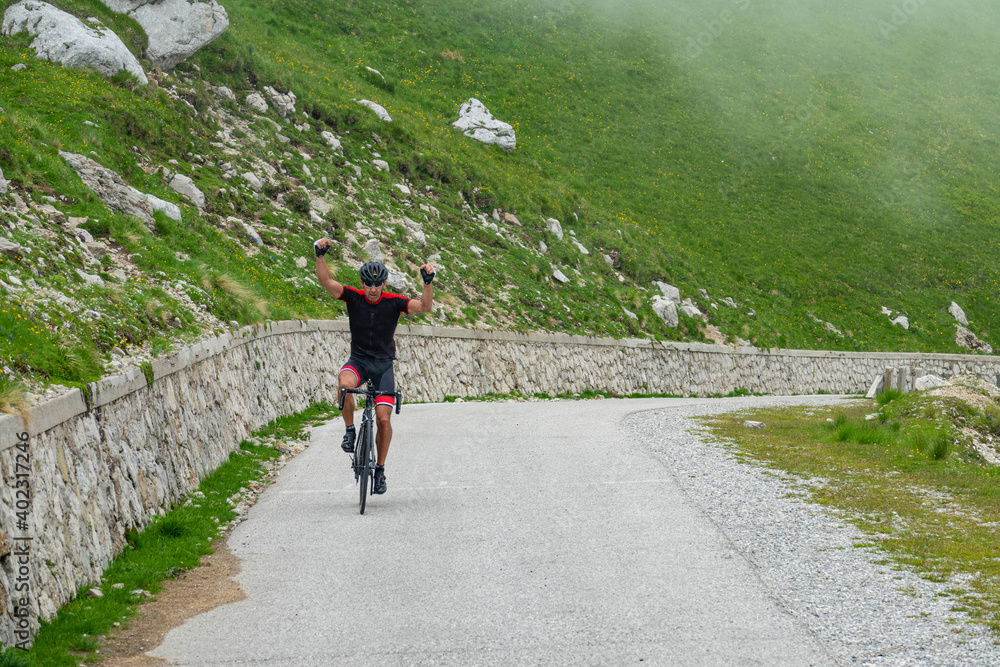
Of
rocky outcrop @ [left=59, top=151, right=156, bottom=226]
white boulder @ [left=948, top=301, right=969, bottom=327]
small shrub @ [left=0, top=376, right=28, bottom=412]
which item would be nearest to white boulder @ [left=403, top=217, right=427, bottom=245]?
rocky outcrop @ [left=59, top=151, right=156, bottom=226]

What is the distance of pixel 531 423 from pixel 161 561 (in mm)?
10385

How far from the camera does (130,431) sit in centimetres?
848

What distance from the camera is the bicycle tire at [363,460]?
9461mm

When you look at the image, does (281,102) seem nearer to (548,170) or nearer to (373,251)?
(373,251)

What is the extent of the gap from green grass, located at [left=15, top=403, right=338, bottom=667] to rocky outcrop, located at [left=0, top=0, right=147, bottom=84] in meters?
18.3

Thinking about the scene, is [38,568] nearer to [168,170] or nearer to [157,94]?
[168,170]

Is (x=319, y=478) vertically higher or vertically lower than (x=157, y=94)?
lower

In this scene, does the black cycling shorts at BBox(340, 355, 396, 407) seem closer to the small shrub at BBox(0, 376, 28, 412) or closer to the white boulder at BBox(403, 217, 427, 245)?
the small shrub at BBox(0, 376, 28, 412)

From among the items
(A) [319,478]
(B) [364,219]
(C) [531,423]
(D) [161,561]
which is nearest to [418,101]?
(B) [364,219]

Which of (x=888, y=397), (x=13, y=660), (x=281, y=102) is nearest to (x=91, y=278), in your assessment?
(x=13, y=660)

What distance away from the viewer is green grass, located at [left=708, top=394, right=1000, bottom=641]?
7.34 metres

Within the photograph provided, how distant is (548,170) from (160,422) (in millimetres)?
42238

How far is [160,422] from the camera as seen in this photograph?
948 cm

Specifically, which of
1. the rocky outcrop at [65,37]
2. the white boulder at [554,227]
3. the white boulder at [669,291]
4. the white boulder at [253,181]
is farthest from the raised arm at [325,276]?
the white boulder at [669,291]
